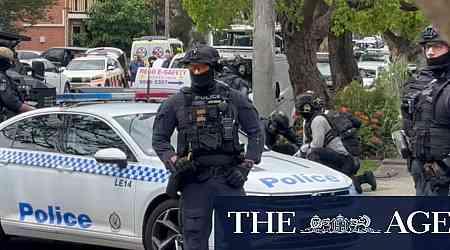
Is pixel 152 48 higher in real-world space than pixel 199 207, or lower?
lower

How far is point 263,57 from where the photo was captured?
12664 millimetres

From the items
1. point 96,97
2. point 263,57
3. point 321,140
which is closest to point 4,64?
point 96,97

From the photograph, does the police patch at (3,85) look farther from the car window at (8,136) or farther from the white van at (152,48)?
the white van at (152,48)

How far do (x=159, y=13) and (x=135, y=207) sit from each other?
51938 mm

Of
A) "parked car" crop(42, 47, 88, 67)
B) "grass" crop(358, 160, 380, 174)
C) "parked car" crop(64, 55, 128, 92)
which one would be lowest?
"parked car" crop(42, 47, 88, 67)

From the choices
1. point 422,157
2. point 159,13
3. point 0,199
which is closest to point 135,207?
point 0,199

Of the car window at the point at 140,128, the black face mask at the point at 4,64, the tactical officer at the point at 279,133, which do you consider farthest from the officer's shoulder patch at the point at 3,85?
the car window at the point at 140,128

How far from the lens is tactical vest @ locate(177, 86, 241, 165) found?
6.09m

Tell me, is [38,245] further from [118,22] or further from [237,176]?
[118,22]

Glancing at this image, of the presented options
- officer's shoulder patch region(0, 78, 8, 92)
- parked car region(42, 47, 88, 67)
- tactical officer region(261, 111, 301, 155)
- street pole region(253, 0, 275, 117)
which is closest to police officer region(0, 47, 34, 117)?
officer's shoulder patch region(0, 78, 8, 92)

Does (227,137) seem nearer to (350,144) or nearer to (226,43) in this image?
(350,144)

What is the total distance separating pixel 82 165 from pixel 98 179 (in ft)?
0.84

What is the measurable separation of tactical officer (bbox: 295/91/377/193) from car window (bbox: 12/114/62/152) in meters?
2.61

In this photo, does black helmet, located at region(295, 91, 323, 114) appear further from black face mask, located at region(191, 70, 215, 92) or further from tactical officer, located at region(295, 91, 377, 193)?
black face mask, located at region(191, 70, 215, 92)
